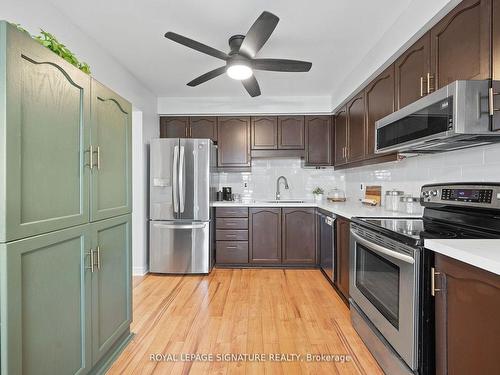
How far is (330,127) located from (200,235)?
2.38m

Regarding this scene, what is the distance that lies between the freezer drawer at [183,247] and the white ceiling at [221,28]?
178cm

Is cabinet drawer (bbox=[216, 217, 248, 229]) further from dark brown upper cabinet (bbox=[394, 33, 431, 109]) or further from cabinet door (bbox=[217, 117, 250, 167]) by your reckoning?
dark brown upper cabinet (bbox=[394, 33, 431, 109])

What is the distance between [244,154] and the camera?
4215 mm

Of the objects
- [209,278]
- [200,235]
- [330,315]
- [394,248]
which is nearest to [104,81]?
[200,235]

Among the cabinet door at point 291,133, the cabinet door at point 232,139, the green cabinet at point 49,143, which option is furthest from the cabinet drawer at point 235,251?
the green cabinet at point 49,143

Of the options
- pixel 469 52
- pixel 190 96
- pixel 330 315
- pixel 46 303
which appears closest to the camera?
pixel 46 303

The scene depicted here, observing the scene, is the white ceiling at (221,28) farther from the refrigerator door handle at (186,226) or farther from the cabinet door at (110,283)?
the refrigerator door handle at (186,226)

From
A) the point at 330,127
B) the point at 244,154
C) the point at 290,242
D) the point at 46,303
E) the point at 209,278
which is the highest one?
the point at 330,127

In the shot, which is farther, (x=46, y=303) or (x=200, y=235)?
(x=200, y=235)

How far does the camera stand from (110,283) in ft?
5.79

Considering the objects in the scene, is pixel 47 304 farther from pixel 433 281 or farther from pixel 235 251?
pixel 235 251

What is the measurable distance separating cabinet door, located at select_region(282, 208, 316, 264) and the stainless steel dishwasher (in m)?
0.14

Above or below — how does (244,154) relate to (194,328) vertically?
above

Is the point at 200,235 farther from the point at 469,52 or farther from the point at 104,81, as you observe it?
the point at 469,52
